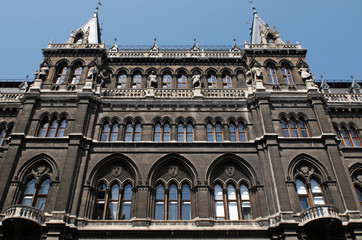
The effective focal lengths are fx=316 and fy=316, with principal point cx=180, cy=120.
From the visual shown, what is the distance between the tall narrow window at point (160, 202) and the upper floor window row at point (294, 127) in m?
10.7

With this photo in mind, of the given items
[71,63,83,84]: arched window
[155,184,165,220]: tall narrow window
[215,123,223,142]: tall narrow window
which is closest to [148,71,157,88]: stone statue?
[71,63,83,84]: arched window

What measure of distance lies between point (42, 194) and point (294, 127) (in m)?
19.8

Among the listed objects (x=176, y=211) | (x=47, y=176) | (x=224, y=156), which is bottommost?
(x=176, y=211)

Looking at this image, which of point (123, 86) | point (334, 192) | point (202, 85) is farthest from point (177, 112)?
point (334, 192)

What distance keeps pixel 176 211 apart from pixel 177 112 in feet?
27.3

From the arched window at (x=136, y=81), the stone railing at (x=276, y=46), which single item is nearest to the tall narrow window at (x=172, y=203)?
the arched window at (x=136, y=81)

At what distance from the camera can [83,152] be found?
77.9ft

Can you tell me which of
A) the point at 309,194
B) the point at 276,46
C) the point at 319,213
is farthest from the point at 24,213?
the point at 276,46

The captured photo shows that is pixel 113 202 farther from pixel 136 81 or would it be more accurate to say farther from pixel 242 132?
pixel 136 81

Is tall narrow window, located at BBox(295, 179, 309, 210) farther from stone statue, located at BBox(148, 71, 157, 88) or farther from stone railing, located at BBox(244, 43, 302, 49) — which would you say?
stone statue, located at BBox(148, 71, 157, 88)

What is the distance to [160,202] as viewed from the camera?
2239 centimetres

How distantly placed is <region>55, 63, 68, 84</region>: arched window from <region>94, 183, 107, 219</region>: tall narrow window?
11.3m

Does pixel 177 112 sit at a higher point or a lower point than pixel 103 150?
higher

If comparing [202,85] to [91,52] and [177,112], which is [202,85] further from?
[91,52]
